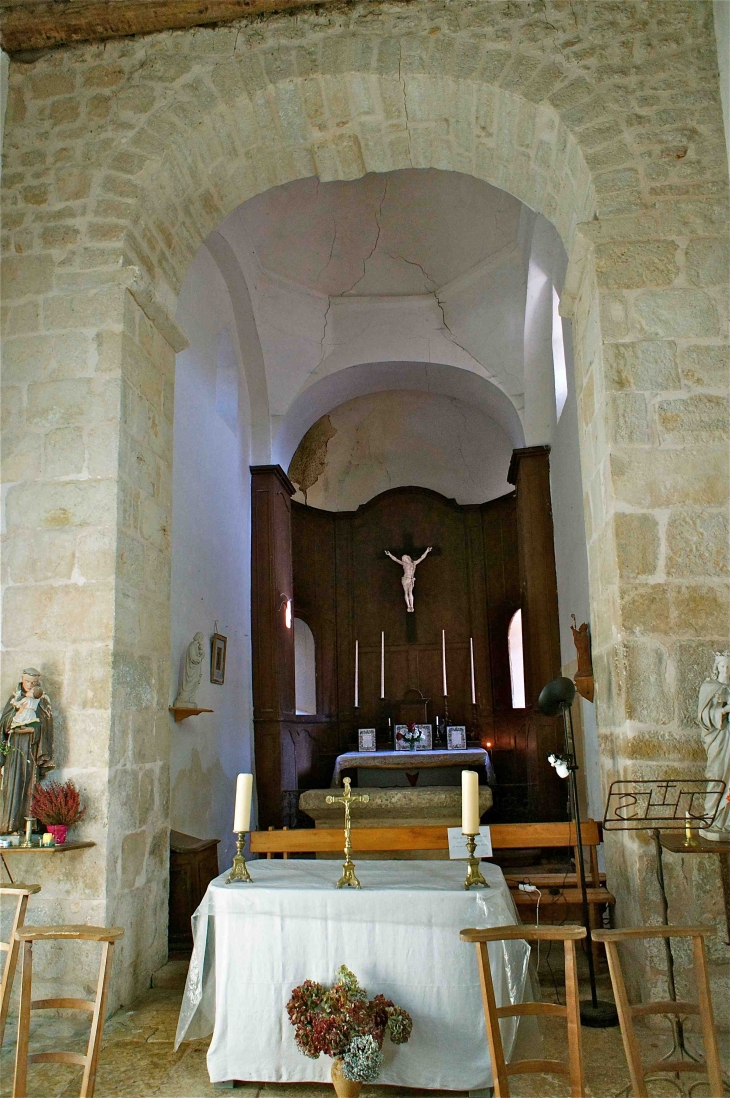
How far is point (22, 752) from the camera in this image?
4.60m

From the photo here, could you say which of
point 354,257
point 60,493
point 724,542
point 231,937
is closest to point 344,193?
point 354,257

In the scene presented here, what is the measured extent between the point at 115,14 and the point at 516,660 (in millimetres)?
8882

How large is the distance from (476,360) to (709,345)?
607 centimetres

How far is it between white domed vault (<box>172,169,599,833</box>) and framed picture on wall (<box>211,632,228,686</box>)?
434mm

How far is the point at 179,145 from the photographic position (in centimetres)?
532

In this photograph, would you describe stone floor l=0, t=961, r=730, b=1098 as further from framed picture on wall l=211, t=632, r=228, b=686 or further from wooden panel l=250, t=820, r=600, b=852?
framed picture on wall l=211, t=632, r=228, b=686

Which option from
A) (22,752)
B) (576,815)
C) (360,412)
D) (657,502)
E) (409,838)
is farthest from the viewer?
(360,412)

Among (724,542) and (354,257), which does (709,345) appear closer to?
(724,542)

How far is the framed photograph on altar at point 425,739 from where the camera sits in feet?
34.3

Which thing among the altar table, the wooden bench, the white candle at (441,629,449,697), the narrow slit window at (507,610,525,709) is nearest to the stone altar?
the altar table

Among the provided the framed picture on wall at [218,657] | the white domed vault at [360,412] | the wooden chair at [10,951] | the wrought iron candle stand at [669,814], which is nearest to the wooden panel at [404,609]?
the white domed vault at [360,412]

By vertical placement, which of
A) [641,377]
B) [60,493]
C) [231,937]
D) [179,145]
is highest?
[179,145]

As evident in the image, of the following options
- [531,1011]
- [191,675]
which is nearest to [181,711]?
[191,675]

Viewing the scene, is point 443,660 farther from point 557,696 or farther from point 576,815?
point 576,815
